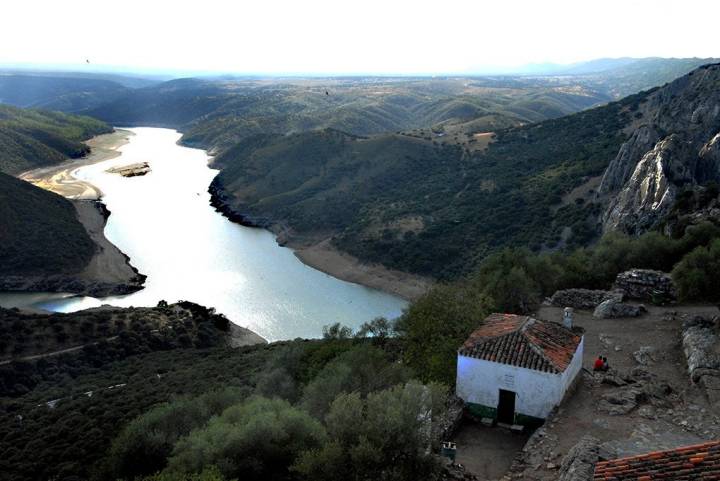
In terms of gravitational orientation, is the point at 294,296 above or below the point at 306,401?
below

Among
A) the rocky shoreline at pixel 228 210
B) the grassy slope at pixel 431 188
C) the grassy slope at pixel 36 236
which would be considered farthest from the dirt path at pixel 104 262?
the grassy slope at pixel 431 188

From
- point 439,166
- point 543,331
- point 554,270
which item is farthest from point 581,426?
point 439,166

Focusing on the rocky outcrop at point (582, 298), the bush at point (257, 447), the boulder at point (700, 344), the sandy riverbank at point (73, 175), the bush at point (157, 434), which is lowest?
the sandy riverbank at point (73, 175)

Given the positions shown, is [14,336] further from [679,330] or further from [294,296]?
[679,330]

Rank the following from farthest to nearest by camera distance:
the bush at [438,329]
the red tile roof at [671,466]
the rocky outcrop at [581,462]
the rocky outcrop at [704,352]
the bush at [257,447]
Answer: the bush at [438,329] → the rocky outcrop at [704,352] → the bush at [257,447] → the rocky outcrop at [581,462] → the red tile roof at [671,466]

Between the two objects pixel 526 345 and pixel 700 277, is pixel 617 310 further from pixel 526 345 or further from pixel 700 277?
pixel 526 345

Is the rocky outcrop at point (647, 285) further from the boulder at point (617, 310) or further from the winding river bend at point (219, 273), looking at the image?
the winding river bend at point (219, 273)

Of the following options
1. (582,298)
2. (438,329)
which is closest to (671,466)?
(438,329)

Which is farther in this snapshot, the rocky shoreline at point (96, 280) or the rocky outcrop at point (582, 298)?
the rocky shoreline at point (96, 280)
